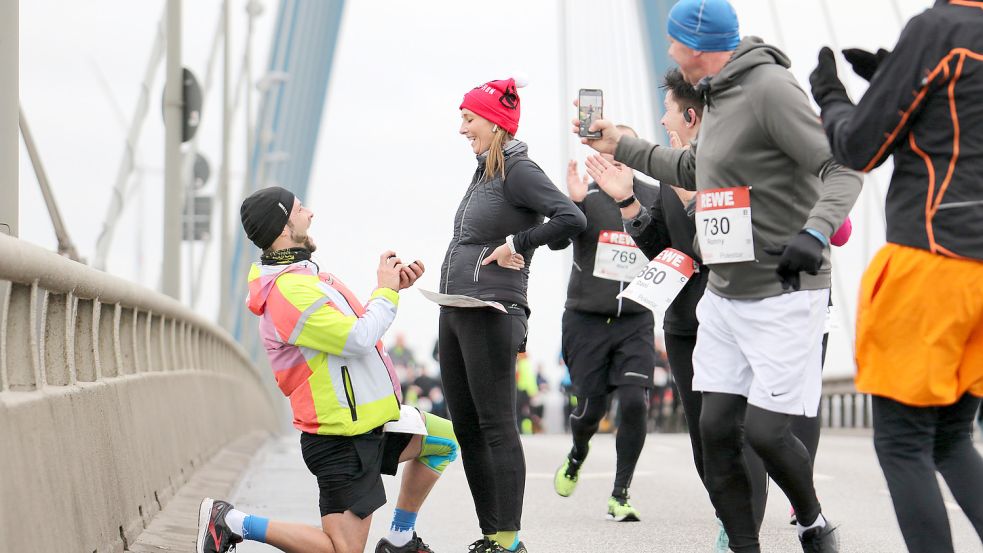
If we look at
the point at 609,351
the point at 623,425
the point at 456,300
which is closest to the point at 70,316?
the point at 456,300

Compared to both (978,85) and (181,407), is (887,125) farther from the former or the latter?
(181,407)

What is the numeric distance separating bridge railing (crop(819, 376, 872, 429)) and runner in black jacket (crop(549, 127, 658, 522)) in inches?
552

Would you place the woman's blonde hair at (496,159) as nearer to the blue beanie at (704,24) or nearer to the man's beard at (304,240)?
the man's beard at (304,240)

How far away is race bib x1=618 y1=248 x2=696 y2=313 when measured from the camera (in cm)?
634

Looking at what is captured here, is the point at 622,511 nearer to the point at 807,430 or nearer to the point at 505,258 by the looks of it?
the point at 807,430

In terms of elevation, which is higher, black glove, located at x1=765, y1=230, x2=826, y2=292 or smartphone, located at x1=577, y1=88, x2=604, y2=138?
smartphone, located at x1=577, y1=88, x2=604, y2=138

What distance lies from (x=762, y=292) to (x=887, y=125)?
3.99ft

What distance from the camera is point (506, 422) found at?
6.15m

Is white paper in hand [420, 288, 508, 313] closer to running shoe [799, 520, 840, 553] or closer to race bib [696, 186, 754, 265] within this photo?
race bib [696, 186, 754, 265]

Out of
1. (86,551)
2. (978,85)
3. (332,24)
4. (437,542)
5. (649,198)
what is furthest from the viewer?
(332,24)

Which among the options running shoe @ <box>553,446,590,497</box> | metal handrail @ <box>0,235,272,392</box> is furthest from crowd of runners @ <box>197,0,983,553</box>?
running shoe @ <box>553,446,590,497</box>

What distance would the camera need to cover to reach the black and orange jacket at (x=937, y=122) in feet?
12.8

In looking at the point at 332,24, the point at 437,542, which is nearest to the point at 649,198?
the point at 437,542

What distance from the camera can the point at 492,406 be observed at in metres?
6.12
